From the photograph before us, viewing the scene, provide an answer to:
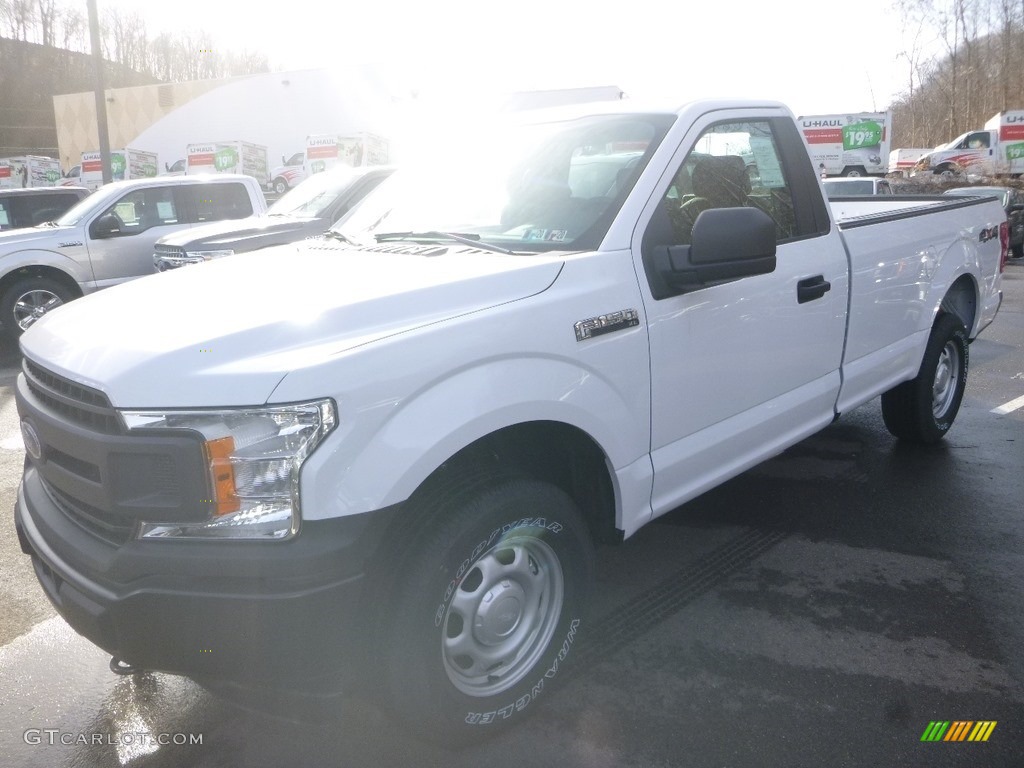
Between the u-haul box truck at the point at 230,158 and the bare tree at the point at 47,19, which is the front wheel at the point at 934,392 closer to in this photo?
the u-haul box truck at the point at 230,158

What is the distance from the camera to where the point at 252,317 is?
2.43 m

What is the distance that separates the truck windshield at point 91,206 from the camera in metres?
10.4

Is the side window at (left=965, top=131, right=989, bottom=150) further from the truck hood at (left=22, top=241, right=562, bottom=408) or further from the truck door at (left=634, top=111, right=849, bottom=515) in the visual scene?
the truck hood at (left=22, top=241, right=562, bottom=408)

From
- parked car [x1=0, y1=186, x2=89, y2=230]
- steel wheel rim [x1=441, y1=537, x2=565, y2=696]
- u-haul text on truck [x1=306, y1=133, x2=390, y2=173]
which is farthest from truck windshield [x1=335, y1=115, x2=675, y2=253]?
u-haul text on truck [x1=306, y1=133, x2=390, y2=173]

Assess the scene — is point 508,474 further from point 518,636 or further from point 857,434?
point 857,434

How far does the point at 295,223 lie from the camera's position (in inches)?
377

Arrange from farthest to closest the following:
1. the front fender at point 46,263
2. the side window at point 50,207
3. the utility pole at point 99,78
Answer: the utility pole at point 99,78, the side window at point 50,207, the front fender at point 46,263

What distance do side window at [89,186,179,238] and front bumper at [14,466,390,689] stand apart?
9309 millimetres

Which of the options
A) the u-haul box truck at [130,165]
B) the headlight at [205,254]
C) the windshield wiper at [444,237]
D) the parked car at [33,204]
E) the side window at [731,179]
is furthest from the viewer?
the u-haul box truck at [130,165]

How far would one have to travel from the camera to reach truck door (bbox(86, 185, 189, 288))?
10.3 m

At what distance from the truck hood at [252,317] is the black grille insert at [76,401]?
0.04 m

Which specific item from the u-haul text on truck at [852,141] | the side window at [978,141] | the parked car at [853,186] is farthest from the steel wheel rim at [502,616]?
the side window at [978,141]

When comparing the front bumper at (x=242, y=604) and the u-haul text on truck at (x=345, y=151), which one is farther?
the u-haul text on truck at (x=345, y=151)

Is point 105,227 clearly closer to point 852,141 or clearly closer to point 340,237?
point 340,237
